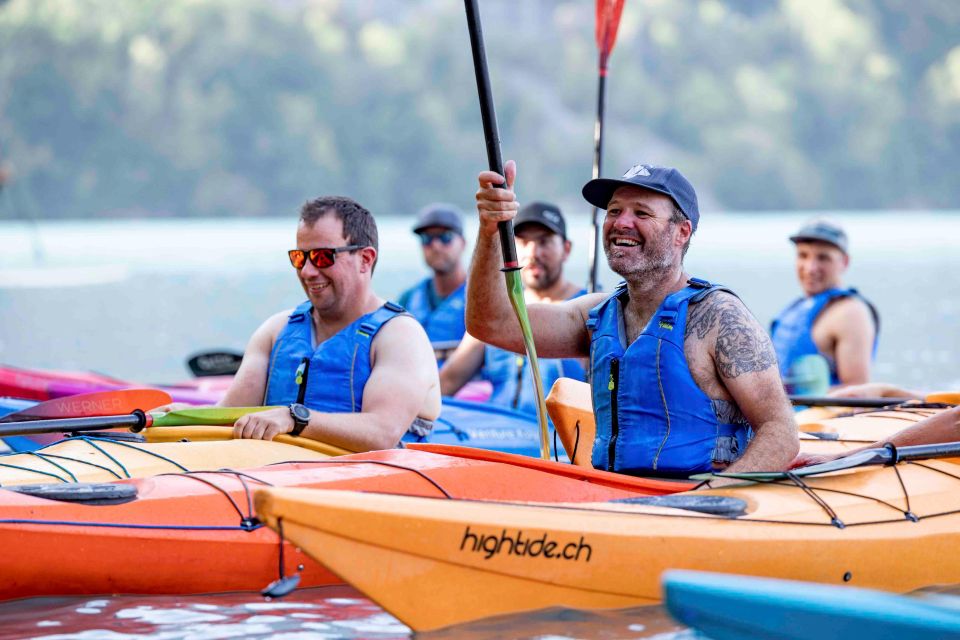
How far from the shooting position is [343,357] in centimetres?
494

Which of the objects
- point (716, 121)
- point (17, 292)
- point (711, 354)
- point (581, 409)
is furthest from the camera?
point (716, 121)

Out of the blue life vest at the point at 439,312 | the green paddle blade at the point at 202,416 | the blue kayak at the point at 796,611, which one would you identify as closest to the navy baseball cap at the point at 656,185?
the blue kayak at the point at 796,611

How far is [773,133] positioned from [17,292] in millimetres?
46538

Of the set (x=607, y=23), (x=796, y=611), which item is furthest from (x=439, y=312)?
(x=796, y=611)

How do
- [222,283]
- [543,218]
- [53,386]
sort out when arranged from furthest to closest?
1. [222,283]
2. [53,386]
3. [543,218]

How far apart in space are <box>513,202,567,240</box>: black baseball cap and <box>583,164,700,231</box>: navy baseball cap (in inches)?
109

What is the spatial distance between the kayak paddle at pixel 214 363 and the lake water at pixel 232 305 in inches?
194

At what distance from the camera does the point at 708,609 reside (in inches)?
120

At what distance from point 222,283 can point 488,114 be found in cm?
2748

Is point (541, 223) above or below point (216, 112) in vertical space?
below

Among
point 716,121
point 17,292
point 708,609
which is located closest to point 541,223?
point 708,609

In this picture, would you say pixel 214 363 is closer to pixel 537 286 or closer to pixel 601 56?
pixel 537 286

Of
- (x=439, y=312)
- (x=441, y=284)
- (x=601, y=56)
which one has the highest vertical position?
(x=601, y=56)

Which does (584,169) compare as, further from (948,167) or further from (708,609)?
(708,609)
